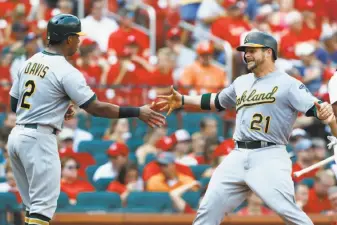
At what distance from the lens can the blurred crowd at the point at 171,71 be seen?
12555mm

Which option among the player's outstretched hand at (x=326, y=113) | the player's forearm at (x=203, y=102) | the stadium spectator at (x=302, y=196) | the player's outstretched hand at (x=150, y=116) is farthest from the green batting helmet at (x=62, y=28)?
the stadium spectator at (x=302, y=196)

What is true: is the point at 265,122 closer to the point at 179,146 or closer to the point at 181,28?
the point at 179,146

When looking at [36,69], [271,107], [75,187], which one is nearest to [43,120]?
[36,69]

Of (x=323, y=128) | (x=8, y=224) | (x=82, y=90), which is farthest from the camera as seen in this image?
(x=323, y=128)

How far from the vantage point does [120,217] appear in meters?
11.2

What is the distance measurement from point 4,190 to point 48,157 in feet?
10.5

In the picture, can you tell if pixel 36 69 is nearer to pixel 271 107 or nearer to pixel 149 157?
pixel 271 107

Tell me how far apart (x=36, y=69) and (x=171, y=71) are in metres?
6.29

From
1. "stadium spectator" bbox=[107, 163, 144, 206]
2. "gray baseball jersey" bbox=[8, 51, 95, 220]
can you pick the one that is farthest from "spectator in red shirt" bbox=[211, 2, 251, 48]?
"gray baseball jersey" bbox=[8, 51, 95, 220]

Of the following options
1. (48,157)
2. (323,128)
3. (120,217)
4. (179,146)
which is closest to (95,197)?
(120,217)

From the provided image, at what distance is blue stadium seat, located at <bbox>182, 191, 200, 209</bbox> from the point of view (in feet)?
39.8

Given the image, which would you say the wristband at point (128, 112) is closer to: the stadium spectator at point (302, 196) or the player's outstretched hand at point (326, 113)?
the player's outstretched hand at point (326, 113)

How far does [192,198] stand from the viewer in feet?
39.8

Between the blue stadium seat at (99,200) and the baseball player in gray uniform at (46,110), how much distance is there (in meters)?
2.88
